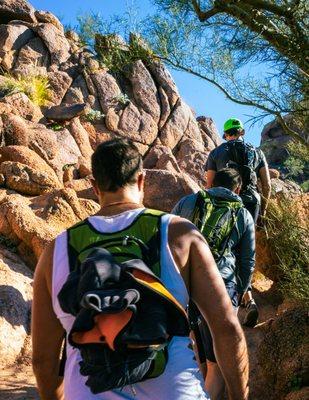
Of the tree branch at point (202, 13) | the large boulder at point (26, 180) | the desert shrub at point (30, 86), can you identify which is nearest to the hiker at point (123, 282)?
the tree branch at point (202, 13)

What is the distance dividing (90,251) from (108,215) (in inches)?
8.1

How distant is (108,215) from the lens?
69.0 inches

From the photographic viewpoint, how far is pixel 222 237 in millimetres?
3336

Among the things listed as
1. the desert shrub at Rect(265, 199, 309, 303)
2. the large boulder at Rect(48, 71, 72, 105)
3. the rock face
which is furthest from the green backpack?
the rock face

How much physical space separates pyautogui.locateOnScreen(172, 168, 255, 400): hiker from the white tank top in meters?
1.62

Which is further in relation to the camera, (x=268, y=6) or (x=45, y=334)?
(x=268, y=6)

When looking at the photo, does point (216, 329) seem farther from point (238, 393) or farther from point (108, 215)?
point (108, 215)

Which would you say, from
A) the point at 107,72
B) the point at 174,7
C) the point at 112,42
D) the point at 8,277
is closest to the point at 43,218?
the point at 8,277

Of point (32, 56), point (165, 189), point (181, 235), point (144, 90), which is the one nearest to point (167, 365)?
point (181, 235)

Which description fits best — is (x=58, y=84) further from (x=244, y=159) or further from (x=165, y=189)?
(x=244, y=159)

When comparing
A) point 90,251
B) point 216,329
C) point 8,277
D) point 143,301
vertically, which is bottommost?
point 8,277

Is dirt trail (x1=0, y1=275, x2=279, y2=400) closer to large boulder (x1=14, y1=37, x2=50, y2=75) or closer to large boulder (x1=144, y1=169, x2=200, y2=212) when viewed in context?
large boulder (x1=144, y1=169, x2=200, y2=212)

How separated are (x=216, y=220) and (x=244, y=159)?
6.15 feet

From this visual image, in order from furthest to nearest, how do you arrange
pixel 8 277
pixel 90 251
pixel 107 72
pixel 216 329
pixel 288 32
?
pixel 107 72 → pixel 8 277 → pixel 288 32 → pixel 216 329 → pixel 90 251
